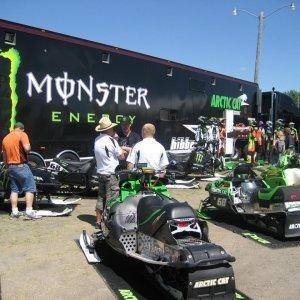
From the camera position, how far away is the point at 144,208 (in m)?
5.01

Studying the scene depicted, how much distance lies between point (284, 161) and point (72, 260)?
490 centimetres

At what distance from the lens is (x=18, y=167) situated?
26.2 feet

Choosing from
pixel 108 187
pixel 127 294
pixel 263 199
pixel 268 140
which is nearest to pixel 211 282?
pixel 127 294

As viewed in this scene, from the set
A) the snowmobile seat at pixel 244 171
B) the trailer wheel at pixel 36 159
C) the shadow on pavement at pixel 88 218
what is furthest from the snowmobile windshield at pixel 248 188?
the trailer wheel at pixel 36 159

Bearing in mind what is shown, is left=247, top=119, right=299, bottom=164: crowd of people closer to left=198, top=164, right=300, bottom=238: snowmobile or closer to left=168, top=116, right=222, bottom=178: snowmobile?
left=168, top=116, right=222, bottom=178: snowmobile

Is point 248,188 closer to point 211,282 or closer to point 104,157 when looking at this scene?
point 104,157

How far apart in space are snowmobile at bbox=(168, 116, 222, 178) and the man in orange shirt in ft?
17.4

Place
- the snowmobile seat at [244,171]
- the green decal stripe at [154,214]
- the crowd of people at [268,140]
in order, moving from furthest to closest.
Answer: the crowd of people at [268,140] → the snowmobile seat at [244,171] → the green decal stripe at [154,214]

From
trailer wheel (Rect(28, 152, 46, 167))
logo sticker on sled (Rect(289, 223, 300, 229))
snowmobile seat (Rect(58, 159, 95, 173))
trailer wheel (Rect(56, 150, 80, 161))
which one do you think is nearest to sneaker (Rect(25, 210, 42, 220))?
trailer wheel (Rect(28, 152, 46, 167))

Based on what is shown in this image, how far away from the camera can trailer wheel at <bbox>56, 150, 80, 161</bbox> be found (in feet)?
33.4

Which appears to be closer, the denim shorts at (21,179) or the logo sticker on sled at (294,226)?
the logo sticker on sled at (294,226)

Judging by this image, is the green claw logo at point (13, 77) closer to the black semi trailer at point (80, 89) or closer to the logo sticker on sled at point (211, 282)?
the black semi trailer at point (80, 89)

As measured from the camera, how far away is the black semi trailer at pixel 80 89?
29.9ft

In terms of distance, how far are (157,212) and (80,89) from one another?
6.18 m
